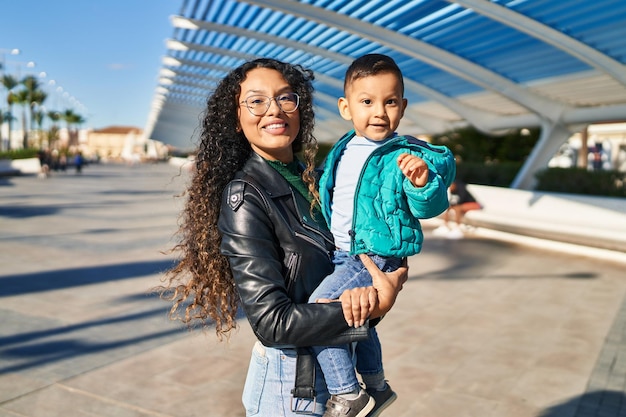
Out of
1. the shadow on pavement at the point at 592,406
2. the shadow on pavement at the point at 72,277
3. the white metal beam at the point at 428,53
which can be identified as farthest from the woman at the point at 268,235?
the white metal beam at the point at 428,53

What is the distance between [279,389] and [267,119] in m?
0.84

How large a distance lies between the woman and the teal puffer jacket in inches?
A: 4.0

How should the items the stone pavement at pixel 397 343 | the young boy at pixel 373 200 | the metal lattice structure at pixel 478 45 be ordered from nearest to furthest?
the young boy at pixel 373 200
the stone pavement at pixel 397 343
the metal lattice structure at pixel 478 45

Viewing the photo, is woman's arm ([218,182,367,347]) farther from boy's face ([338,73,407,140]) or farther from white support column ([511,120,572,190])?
white support column ([511,120,572,190])

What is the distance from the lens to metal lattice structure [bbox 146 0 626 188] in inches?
545

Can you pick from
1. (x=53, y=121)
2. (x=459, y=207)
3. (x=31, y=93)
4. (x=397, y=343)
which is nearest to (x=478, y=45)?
(x=459, y=207)

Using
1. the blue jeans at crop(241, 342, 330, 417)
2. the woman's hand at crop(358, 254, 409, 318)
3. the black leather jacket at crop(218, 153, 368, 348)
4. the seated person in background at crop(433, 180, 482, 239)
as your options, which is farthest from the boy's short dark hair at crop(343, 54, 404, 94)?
the seated person in background at crop(433, 180, 482, 239)

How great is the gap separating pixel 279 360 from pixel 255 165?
61 centimetres

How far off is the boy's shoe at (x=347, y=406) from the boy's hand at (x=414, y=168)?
0.69 meters

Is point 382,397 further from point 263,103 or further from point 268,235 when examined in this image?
point 263,103

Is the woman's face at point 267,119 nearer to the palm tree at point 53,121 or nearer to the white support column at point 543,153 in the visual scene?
the white support column at point 543,153

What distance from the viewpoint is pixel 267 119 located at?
77.8 inches

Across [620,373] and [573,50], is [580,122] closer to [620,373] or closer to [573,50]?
[573,50]

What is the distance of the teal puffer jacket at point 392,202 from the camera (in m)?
1.89
